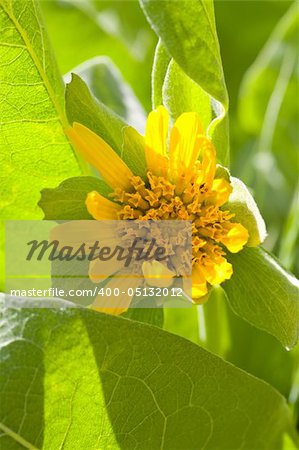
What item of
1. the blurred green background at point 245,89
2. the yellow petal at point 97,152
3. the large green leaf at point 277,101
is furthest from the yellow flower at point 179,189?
the large green leaf at point 277,101

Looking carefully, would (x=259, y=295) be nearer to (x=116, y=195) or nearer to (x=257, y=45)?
(x=116, y=195)

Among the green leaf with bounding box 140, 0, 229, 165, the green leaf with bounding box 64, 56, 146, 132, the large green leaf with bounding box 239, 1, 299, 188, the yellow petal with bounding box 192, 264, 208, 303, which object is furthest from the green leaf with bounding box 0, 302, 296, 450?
the large green leaf with bounding box 239, 1, 299, 188

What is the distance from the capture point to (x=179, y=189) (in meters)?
0.50

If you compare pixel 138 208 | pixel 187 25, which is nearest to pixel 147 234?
pixel 138 208

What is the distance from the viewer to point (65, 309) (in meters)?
0.42

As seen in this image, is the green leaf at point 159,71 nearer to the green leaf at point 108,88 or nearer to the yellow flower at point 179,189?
the yellow flower at point 179,189

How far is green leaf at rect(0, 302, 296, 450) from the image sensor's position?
415mm

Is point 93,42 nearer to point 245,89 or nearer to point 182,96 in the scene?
point 245,89

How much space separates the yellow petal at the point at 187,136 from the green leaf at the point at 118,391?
0.11 m

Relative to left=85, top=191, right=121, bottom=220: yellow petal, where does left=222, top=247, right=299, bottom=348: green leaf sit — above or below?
below

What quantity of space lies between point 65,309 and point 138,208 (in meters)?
0.11

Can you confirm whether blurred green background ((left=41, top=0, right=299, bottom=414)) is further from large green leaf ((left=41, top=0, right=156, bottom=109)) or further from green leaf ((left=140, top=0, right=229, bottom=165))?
green leaf ((left=140, top=0, right=229, bottom=165))

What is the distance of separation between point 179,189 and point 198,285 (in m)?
0.07

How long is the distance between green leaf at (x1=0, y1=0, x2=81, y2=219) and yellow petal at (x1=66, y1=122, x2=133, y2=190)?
0.17ft
